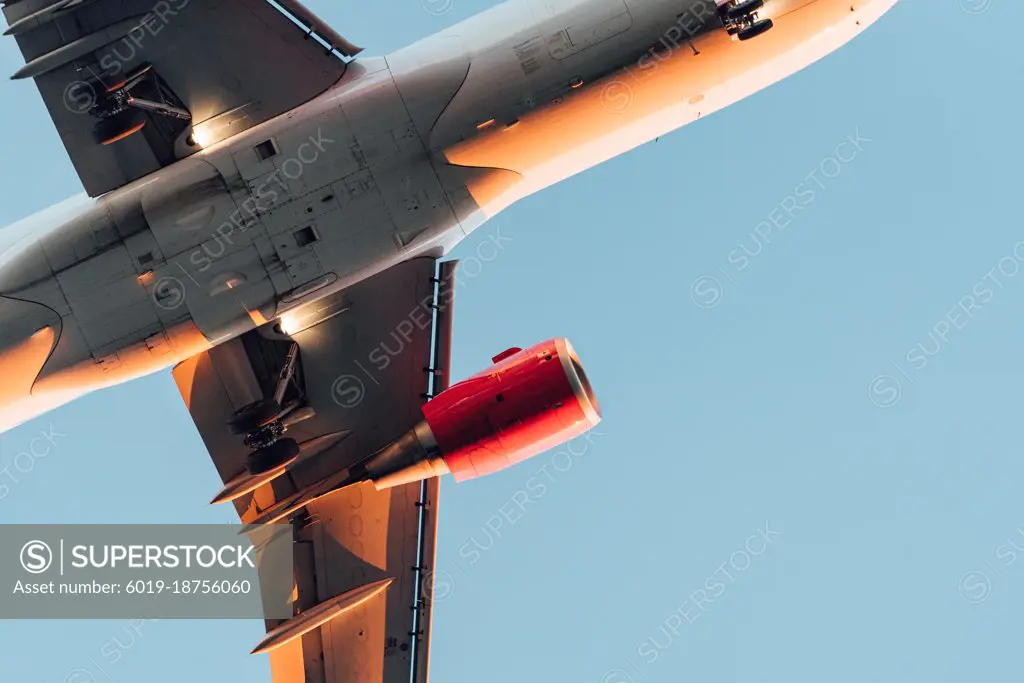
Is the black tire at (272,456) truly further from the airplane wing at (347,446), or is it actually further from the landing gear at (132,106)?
the landing gear at (132,106)

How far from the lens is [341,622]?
24688 millimetres

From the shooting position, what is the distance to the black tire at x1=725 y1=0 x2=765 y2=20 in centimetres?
2050

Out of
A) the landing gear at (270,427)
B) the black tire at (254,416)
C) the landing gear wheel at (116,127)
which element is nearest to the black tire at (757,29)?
the landing gear at (270,427)

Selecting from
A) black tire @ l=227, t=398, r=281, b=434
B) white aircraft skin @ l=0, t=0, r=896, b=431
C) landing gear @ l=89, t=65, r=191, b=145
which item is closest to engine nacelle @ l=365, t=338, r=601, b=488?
black tire @ l=227, t=398, r=281, b=434

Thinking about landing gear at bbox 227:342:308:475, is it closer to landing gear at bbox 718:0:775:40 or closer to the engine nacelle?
the engine nacelle

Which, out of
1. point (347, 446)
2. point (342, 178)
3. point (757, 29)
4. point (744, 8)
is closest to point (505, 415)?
point (347, 446)

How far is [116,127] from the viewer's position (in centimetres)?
2073

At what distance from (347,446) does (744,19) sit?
540 inches

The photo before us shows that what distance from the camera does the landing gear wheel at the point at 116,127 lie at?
20.7 m

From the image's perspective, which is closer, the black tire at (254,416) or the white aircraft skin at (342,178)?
the white aircraft skin at (342,178)

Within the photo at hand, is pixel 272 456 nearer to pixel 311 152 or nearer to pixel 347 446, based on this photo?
pixel 347 446

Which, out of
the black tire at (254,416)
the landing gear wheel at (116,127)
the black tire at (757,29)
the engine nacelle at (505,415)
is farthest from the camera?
the black tire at (254,416)

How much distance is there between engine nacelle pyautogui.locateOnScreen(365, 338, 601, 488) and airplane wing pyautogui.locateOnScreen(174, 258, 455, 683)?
2.20 m

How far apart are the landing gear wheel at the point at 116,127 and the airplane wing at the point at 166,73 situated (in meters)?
0.02
